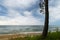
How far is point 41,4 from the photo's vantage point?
1170cm

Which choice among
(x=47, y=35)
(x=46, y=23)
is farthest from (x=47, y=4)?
(x=47, y=35)

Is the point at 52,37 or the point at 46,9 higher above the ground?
the point at 46,9

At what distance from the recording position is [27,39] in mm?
10555

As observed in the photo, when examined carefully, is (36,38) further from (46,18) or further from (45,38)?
(46,18)

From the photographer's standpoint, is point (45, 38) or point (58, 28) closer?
point (45, 38)

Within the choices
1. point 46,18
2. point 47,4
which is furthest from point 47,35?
point 47,4

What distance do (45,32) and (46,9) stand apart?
1.37 m

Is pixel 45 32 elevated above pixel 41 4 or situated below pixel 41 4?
below

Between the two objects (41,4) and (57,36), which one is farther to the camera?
(41,4)

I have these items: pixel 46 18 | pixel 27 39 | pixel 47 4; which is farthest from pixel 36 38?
pixel 47 4

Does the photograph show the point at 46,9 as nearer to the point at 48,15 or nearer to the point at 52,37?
the point at 48,15

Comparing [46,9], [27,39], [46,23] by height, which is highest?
[46,9]

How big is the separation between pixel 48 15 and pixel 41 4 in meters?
1.14

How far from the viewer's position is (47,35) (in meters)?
11.0
